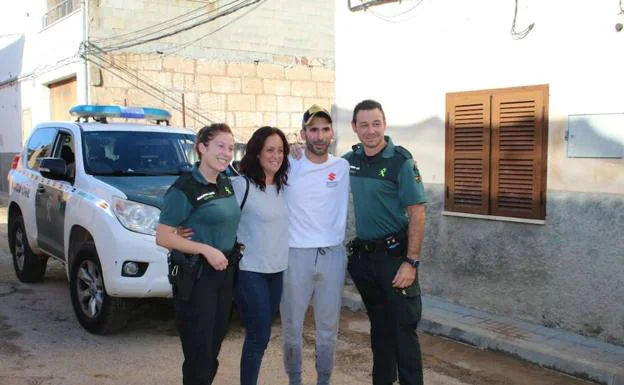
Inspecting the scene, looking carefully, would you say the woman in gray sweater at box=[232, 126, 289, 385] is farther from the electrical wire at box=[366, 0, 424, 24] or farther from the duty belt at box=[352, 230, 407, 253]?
the electrical wire at box=[366, 0, 424, 24]

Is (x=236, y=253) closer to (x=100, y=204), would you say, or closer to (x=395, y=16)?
(x=100, y=204)

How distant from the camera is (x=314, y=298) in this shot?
391 centimetres

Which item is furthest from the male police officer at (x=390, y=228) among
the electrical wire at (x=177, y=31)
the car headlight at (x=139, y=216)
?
the electrical wire at (x=177, y=31)

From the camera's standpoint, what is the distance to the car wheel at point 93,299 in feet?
18.1

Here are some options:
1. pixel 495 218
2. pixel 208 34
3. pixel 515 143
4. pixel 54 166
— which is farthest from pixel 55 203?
pixel 208 34

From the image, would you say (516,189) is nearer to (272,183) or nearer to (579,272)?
(579,272)

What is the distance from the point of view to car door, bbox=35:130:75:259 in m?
6.25

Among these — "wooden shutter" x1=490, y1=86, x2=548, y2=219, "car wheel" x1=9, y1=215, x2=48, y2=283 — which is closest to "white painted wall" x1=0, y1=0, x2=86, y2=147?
"car wheel" x1=9, y1=215, x2=48, y2=283

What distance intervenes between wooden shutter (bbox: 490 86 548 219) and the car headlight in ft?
10.0

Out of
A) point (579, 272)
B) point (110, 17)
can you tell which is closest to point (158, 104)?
point (110, 17)

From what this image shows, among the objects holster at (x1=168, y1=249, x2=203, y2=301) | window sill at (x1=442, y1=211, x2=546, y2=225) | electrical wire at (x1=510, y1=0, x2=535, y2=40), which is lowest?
holster at (x1=168, y1=249, x2=203, y2=301)

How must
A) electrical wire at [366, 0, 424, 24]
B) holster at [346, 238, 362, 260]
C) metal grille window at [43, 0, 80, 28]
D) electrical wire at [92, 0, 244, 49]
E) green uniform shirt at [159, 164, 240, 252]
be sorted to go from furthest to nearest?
metal grille window at [43, 0, 80, 28], electrical wire at [92, 0, 244, 49], electrical wire at [366, 0, 424, 24], holster at [346, 238, 362, 260], green uniform shirt at [159, 164, 240, 252]

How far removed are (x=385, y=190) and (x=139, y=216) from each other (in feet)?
7.87

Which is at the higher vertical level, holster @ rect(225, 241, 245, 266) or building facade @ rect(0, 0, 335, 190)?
building facade @ rect(0, 0, 335, 190)
